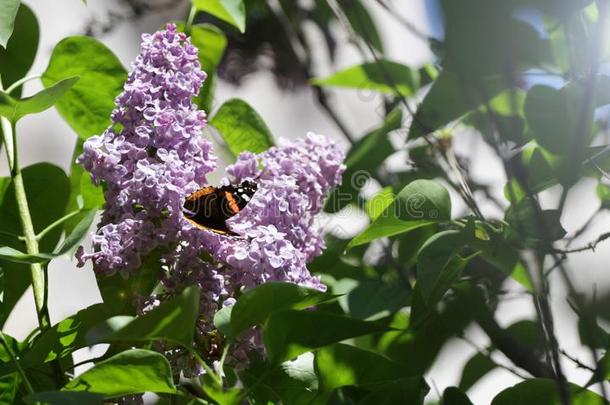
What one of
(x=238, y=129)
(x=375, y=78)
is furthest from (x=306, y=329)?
(x=375, y=78)

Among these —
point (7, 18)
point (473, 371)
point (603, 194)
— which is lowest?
point (473, 371)

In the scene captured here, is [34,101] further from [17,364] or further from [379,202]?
[379,202]

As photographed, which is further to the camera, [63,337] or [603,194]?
[603,194]

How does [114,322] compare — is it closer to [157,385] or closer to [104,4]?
[157,385]

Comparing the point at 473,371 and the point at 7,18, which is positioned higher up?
the point at 7,18

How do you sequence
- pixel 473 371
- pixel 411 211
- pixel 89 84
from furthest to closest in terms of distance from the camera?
pixel 473 371 < pixel 89 84 < pixel 411 211

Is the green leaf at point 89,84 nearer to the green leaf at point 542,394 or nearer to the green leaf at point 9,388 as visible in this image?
the green leaf at point 9,388

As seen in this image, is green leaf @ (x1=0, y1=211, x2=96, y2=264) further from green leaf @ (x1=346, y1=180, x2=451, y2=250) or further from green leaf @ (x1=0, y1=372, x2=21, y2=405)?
green leaf @ (x1=346, y1=180, x2=451, y2=250)
